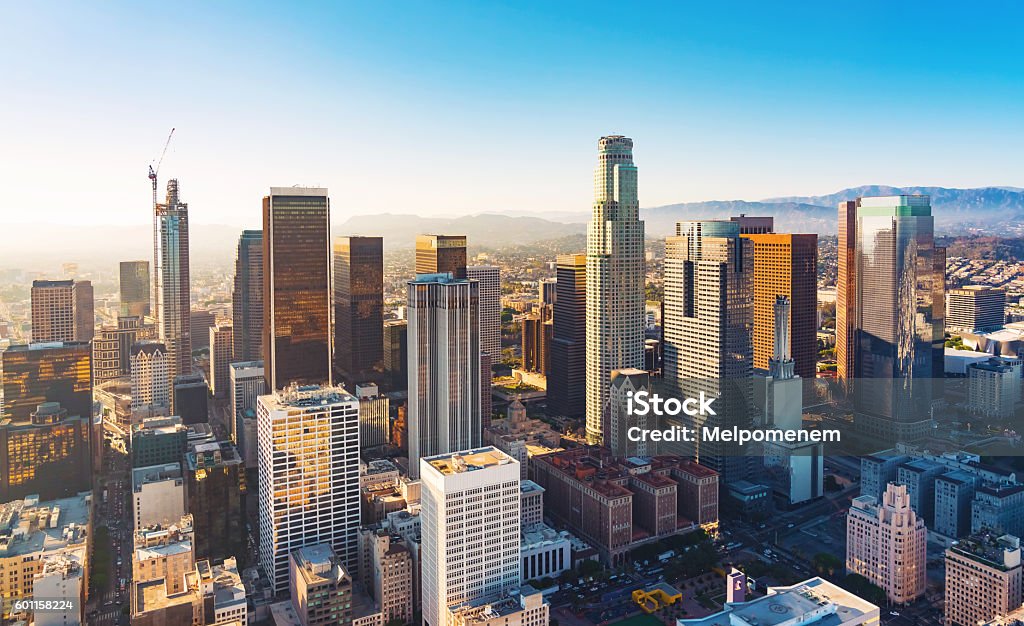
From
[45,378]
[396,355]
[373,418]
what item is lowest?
[373,418]

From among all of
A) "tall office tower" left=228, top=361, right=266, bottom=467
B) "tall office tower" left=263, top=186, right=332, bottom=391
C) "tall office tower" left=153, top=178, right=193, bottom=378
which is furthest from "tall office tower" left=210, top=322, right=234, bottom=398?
"tall office tower" left=263, top=186, right=332, bottom=391

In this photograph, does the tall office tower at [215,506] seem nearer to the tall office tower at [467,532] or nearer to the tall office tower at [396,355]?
the tall office tower at [467,532]

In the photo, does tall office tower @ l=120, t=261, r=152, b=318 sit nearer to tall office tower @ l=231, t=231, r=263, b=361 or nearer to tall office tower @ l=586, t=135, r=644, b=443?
tall office tower @ l=231, t=231, r=263, b=361

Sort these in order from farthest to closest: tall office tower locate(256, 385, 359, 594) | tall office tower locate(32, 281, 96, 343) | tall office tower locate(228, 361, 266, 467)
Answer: tall office tower locate(32, 281, 96, 343) → tall office tower locate(228, 361, 266, 467) → tall office tower locate(256, 385, 359, 594)

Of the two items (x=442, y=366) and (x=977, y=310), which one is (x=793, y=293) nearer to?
(x=442, y=366)

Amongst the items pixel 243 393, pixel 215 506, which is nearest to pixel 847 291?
pixel 243 393
